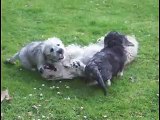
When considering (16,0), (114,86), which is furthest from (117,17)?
(114,86)

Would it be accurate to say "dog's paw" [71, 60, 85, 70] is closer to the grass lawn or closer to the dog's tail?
the grass lawn

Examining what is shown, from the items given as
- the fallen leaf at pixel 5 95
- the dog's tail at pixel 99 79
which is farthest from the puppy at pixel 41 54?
the fallen leaf at pixel 5 95

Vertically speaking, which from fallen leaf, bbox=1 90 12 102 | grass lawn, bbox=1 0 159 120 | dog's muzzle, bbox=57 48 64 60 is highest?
dog's muzzle, bbox=57 48 64 60

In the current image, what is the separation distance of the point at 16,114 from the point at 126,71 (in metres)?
1.93

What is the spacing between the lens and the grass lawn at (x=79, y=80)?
19.1 ft

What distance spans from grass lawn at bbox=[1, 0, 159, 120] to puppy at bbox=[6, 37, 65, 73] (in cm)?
14

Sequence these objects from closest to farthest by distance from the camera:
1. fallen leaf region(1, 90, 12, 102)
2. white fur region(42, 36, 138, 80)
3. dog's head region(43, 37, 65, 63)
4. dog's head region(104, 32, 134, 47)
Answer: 1. fallen leaf region(1, 90, 12, 102)
2. dog's head region(43, 37, 65, 63)
3. white fur region(42, 36, 138, 80)
4. dog's head region(104, 32, 134, 47)

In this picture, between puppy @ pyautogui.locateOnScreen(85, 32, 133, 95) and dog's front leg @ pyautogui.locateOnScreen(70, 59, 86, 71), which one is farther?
dog's front leg @ pyautogui.locateOnScreen(70, 59, 86, 71)

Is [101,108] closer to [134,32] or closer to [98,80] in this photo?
[98,80]

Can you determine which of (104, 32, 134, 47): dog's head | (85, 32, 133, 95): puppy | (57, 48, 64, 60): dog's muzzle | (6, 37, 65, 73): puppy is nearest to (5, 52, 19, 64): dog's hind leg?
(6, 37, 65, 73): puppy

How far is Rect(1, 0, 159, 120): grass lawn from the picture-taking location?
583 centimetres

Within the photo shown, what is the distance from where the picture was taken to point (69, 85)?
6.45 meters

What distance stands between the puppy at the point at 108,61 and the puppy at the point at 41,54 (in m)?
0.46

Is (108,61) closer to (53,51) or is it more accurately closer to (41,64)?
(53,51)
